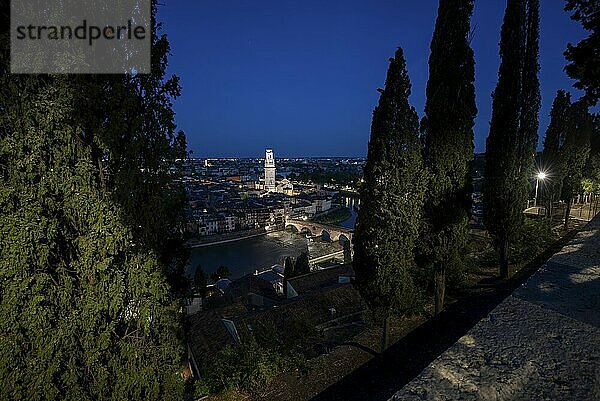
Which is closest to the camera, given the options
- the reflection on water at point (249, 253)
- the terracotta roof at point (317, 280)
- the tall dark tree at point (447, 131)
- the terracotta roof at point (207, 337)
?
the tall dark tree at point (447, 131)

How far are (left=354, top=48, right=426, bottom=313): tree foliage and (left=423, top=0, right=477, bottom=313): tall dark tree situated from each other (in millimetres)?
1388

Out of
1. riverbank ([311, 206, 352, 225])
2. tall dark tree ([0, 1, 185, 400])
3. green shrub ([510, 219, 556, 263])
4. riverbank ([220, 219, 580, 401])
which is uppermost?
tall dark tree ([0, 1, 185, 400])

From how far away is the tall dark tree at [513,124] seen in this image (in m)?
9.45

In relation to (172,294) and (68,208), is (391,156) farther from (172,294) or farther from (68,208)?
(68,208)

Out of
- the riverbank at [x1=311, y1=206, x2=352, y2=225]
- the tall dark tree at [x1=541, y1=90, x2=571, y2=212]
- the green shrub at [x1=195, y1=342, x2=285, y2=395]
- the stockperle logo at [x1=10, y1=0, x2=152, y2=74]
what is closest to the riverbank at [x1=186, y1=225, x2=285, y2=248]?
the riverbank at [x1=311, y1=206, x2=352, y2=225]

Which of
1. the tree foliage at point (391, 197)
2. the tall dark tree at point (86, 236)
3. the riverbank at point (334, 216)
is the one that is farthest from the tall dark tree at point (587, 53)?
the riverbank at point (334, 216)

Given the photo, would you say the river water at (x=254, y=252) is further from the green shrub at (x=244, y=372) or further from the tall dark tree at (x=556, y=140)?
the green shrub at (x=244, y=372)

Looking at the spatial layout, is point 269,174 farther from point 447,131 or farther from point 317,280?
point 447,131

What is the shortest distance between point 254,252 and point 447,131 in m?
40.8

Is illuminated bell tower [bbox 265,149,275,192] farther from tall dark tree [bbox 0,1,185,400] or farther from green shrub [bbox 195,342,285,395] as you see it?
tall dark tree [bbox 0,1,185,400]

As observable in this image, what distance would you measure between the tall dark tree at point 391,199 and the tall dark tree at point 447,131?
1392 millimetres

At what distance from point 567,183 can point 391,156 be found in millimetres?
12899

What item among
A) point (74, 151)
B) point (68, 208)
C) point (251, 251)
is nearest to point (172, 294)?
point (68, 208)

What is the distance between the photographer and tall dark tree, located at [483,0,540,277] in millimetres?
9453
